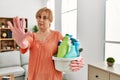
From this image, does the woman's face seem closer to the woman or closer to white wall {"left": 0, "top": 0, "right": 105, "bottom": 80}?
the woman

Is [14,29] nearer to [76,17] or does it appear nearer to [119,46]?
[119,46]

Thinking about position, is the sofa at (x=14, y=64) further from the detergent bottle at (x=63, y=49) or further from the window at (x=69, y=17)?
the detergent bottle at (x=63, y=49)

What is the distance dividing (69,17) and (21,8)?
1.95 m

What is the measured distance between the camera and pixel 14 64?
4125mm

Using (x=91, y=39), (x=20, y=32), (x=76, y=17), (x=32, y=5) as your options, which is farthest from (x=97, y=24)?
(x=32, y=5)

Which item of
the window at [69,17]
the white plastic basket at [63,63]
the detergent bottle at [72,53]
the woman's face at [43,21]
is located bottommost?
the white plastic basket at [63,63]

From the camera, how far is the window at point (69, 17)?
385 centimetres

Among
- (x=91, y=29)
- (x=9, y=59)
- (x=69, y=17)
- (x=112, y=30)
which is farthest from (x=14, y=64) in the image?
(x=112, y=30)

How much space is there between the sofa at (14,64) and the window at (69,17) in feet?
4.40

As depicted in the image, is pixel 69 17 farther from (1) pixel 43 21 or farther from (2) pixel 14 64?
(1) pixel 43 21

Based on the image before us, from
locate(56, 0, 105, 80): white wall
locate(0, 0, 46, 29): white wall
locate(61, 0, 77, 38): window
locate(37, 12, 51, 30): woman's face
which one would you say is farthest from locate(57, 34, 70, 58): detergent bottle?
locate(0, 0, 46, 29): white wall

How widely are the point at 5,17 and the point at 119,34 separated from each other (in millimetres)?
3746

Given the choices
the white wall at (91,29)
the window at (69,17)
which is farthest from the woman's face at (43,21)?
the window at (69,17)

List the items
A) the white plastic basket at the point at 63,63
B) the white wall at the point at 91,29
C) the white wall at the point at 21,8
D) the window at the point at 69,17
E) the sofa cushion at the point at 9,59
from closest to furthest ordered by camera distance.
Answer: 1. the white plastic basket at the point at 63,63
2. the white wall at the point at 91,29
3. the window at the point at 69,17
4. the sofa cushion at the point at 9,59
5. the white wall at the point at 21,8
